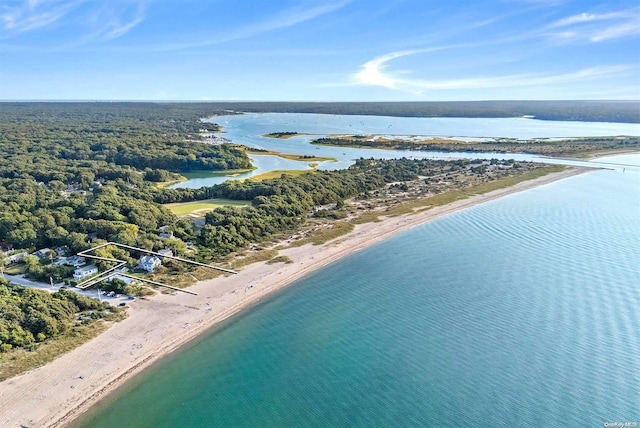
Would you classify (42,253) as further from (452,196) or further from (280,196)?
(452,196)

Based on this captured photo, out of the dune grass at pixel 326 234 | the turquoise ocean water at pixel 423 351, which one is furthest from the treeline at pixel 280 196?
the turquoise ocean water at pixel 423 351

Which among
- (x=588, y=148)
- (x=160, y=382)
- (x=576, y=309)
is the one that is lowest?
(x=160, y=382)

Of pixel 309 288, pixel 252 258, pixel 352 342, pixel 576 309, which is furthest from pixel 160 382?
pixel 576 309

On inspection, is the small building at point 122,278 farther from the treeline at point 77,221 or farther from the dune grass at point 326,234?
the dune grass at point 326,234

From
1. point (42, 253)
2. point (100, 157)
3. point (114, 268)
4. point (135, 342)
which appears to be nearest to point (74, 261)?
point (42, 253)

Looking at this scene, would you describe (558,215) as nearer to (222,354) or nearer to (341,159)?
(222,354)

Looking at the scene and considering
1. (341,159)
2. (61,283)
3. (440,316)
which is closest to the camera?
(440,316)
